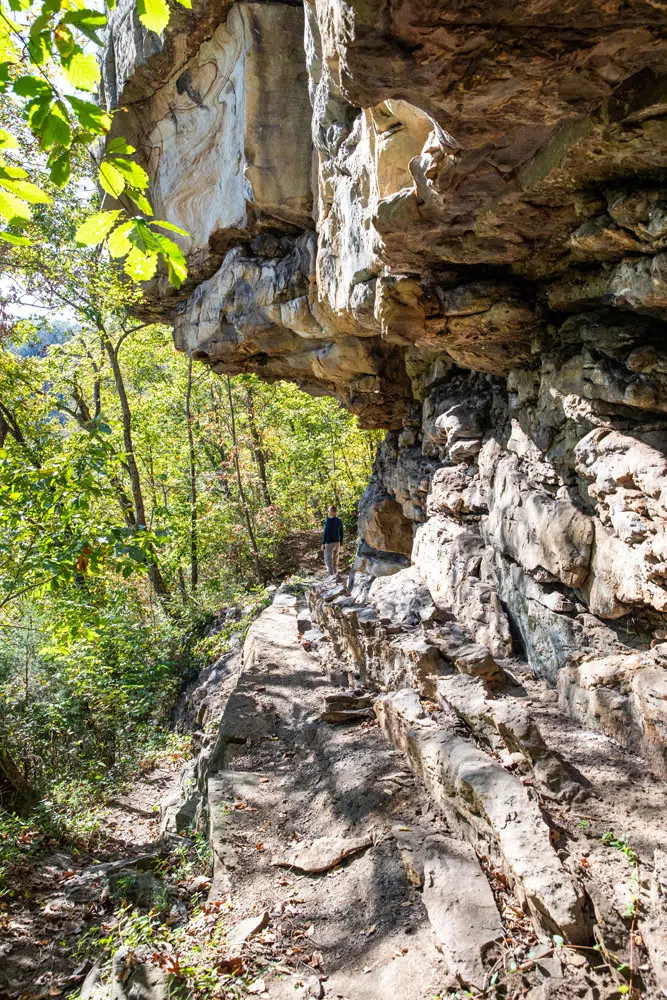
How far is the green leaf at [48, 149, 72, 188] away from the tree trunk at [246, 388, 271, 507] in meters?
14.0

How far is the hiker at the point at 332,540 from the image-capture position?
38.0 feet

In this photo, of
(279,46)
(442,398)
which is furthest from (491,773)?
(279,46)

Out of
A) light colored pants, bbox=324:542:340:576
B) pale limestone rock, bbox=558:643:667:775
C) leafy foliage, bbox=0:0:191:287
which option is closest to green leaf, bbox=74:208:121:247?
leafy foliage, bbox=0:0:191:287

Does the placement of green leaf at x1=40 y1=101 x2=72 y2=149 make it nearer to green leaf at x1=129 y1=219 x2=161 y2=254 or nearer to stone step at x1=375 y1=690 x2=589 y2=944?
green leaf at x1=129 y1=219 x2=161 y2=254

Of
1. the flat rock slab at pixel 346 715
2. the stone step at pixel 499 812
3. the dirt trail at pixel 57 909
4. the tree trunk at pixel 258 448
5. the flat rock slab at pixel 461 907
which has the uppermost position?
the tree trunk at pixel 258 448

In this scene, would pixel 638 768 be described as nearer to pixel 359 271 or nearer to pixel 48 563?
pixel 48 563

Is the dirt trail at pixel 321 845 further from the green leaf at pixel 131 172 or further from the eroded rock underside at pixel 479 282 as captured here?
the green leaf at pixel 131 172

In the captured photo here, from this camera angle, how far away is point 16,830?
5.68 metres

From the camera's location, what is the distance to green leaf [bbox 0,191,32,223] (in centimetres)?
168

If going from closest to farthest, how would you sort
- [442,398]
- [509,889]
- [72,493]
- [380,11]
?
1. [380,11]
2. [509,889]
3. [72,493]
4. [442,398]

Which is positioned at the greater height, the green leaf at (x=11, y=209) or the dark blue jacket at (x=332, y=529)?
the green leaf at (x=11, y=209)

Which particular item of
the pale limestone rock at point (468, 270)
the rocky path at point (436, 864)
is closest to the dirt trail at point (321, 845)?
the rocky path at point (436, 864)

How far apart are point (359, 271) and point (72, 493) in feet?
13.1

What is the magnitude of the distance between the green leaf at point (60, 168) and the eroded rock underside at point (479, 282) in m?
1.65
